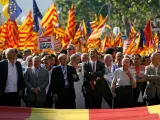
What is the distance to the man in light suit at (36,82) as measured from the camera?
1248 centimetres

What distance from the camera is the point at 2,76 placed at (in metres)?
11.9

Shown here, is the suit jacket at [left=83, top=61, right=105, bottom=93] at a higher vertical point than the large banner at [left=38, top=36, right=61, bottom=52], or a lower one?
lower

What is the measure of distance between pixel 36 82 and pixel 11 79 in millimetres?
677

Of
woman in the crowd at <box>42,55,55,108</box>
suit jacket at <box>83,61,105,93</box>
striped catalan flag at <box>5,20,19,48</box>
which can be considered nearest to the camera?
woman in the crowd at <box>42,55,55,108</box>

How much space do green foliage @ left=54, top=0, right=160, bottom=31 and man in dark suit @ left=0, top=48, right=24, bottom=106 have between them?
41755 millimetres

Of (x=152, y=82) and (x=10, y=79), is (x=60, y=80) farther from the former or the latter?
(x=152, y=82)

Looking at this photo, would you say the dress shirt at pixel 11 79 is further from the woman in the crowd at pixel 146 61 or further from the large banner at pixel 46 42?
the large banner at pixel 46 42

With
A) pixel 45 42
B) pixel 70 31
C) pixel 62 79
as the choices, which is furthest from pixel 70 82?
pixel 70 31

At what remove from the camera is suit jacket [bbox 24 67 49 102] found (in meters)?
12.5

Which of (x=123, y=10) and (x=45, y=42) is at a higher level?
(x=123, y=10)

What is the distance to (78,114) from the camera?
10.3 m

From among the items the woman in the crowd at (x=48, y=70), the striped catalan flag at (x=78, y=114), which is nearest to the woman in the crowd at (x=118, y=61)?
the woman in the crowd at (x=48, y=70)

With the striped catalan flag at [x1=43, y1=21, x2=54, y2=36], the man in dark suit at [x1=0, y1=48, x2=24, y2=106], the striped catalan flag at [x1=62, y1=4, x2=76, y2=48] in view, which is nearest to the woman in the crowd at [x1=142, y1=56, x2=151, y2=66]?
the man in dark suit at [x1=0, y1=48, x2=24, y2=106]

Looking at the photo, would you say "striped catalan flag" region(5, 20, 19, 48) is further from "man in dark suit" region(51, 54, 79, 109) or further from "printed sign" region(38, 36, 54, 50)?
"man in dark suit" region(51, 54, 79, 109)
